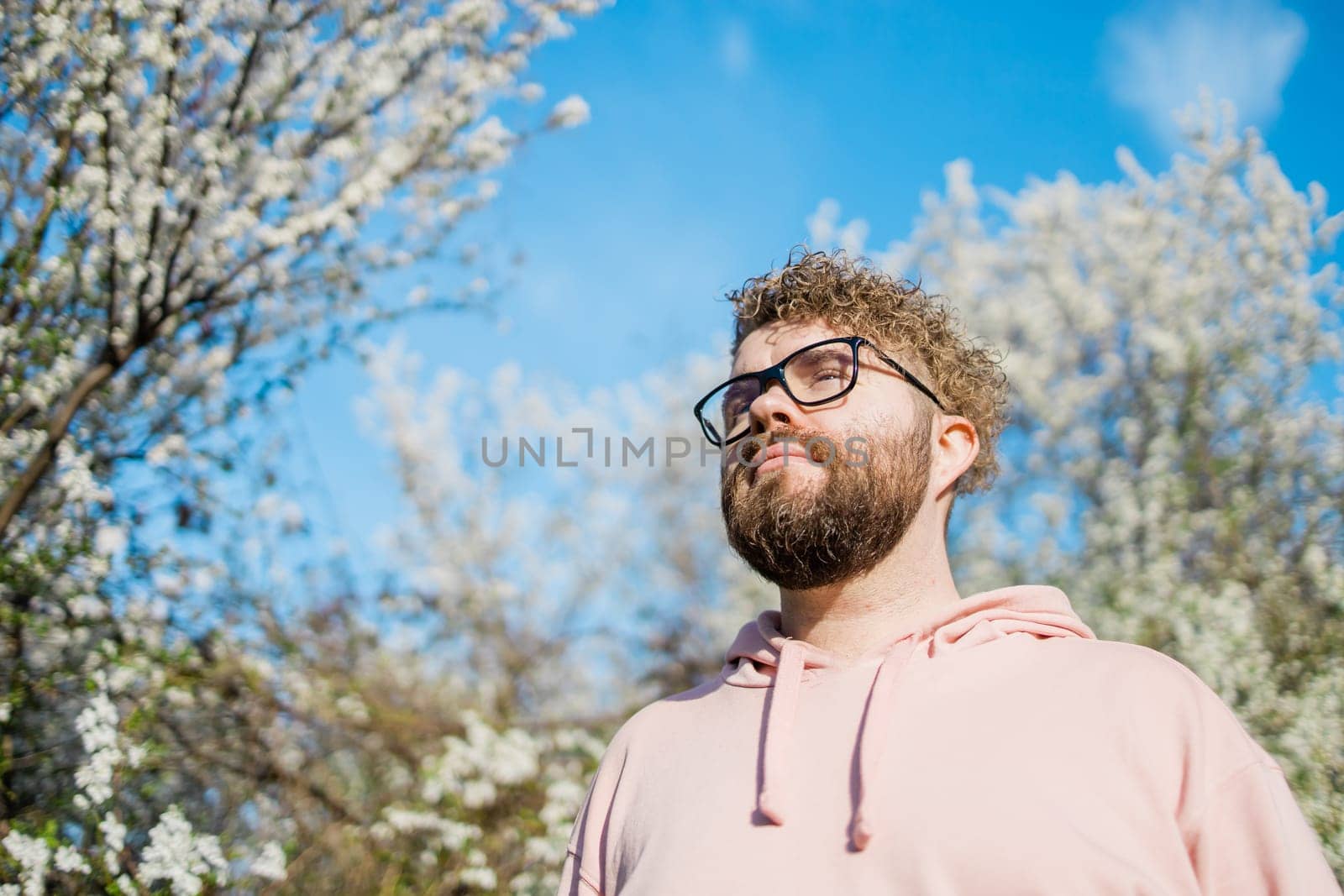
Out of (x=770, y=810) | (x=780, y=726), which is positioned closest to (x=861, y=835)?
(x=770, y=810)

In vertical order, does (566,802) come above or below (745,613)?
below

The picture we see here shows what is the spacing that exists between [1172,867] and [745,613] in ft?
21.6

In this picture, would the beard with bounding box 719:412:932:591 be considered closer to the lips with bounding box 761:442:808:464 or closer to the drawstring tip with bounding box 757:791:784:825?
the lips with bounding box 761:442:808:464

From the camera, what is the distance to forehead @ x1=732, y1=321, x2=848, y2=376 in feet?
6.22

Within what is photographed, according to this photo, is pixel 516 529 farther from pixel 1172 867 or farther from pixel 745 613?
pixel 1172 867

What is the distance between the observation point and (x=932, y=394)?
1898mm

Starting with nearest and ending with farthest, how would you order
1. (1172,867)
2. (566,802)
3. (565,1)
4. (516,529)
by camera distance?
(1172,867) → (565,1) → (566,802) → (516,529)

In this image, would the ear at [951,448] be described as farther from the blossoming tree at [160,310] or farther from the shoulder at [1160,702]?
the blossoming tree at [160,310]

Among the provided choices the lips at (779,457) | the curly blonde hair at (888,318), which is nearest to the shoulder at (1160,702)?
the lips at (779,457)

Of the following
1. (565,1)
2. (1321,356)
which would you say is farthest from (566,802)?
(1321,356)

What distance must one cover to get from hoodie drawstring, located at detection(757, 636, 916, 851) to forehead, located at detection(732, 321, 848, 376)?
57cm

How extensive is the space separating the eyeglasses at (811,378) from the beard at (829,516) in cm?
10

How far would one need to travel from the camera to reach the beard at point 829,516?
1663 mm

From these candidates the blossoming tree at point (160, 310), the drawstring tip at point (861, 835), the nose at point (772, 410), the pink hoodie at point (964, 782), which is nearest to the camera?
the pink hoodie at point (964, 782)
